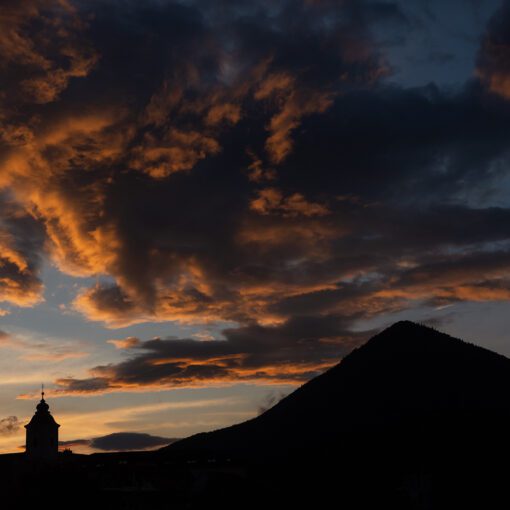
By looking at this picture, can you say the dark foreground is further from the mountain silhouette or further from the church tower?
the church tower

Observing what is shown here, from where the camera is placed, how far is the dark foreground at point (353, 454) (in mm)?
48000

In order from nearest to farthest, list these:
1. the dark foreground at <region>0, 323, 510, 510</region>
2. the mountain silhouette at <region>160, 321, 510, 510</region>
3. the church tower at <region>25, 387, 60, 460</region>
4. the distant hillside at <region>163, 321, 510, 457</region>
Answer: the dark foreground at <region>0, 323, 510, 510</region> < the mountain silhouette at <region>160, 321, 510, 510</region> < the church tower at <region>25, 387, 60, 460</region> < the distant hillside at <region>163, 321, 510, 457</region>

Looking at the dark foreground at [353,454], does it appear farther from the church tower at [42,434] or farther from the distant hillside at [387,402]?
the church tower at [42,434]

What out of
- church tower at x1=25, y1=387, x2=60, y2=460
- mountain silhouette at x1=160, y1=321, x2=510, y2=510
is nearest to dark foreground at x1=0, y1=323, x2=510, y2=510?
mountain silhouette at x1=160, y1=321, x2=510, y2=510

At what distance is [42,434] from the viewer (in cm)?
7712

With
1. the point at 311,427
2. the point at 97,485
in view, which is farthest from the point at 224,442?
the point at 97,485

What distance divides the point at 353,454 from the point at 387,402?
35.3 m

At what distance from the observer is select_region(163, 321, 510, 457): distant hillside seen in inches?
3617

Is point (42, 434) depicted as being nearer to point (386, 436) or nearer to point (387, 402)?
point (386, 436)

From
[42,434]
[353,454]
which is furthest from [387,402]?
[42,434]

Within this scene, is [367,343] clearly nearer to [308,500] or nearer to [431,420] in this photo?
[431,420]

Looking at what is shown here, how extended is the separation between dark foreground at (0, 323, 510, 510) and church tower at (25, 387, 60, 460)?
154 inches

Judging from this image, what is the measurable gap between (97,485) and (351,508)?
691 inches

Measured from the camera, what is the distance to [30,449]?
248ft
